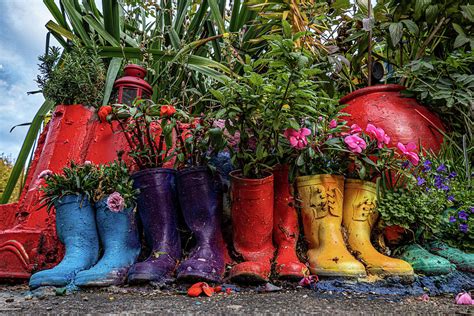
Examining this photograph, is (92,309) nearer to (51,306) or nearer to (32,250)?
(51,306)

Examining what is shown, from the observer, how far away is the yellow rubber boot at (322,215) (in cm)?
131

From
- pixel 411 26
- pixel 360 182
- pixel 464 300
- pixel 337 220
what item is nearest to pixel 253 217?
pixel 337 220

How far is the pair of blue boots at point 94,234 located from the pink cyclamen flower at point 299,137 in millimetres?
664

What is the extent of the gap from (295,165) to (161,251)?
1.86ft

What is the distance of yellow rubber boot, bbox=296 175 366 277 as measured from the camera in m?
1.31

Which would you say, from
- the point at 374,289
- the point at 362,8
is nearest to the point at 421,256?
the point at 374,289

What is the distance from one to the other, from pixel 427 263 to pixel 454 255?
0.55 ft

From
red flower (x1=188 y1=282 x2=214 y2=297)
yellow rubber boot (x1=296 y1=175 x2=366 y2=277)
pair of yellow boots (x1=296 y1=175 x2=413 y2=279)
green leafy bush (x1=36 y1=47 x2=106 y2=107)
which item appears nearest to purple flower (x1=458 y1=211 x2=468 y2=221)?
pair of yellow boots (x1=296 y1=175 x2=413 y2=279)

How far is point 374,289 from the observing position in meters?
1.16

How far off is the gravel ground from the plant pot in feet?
0.66

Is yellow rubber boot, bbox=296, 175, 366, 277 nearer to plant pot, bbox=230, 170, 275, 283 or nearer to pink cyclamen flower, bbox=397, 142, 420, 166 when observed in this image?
plant pot, bbox=230, 170, 275, 283

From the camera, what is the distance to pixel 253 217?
135cm

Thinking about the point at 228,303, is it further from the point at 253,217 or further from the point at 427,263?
the point at 427,263

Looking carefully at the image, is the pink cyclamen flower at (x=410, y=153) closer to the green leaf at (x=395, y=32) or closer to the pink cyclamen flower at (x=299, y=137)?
the pink cyclamen flower at (x=299, y=137)
